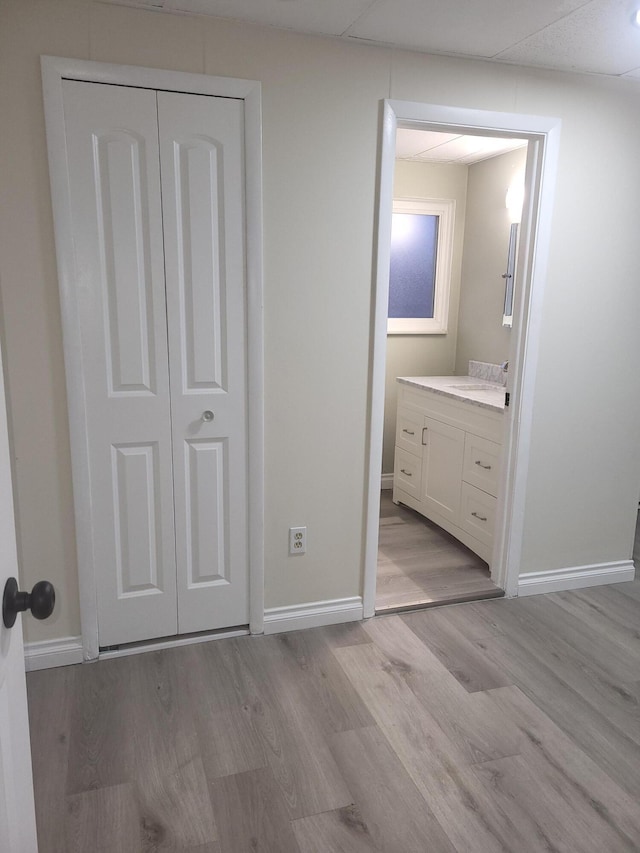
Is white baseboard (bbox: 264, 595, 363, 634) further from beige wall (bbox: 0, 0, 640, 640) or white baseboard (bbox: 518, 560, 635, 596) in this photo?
white baseboard (bbox: 518, 560, 635, 596)

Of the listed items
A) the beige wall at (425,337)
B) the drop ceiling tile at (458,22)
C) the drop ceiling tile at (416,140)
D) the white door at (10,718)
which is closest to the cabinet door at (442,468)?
the beige wall at (425,337)

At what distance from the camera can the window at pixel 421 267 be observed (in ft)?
14.0

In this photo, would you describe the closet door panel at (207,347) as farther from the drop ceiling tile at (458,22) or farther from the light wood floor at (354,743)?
the drop ceiling tile at (458,22)

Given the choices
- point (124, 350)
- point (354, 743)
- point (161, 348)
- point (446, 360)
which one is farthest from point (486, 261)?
point (354, 743)

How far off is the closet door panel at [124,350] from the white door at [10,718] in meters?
1.33

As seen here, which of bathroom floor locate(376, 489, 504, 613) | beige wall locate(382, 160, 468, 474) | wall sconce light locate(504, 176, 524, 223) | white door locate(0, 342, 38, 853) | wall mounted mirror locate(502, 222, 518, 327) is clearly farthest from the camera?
beige wall locate(382, 160, 468, 474)

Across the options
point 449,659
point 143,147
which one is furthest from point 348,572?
point 143,147

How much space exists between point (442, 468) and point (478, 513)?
445 mm

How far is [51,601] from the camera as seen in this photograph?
2.89ft

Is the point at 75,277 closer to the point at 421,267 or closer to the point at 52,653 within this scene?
the point at 52,653

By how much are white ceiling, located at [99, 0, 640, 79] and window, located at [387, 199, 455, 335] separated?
6.12ft

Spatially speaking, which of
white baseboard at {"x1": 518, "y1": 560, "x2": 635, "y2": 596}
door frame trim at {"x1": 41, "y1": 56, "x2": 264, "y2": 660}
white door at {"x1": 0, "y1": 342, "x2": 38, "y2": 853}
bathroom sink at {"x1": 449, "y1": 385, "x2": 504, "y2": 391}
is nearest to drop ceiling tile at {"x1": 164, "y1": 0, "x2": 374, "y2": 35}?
door frame trim at {"x1": 41, "y1": 56, "x2": 264, "y2": 660}

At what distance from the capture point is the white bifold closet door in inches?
82.0

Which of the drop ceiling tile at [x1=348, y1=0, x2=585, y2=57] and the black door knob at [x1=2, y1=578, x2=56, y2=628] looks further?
the drop ceiling tile at [x1=348, y1=0, x2=585, y2=57]
